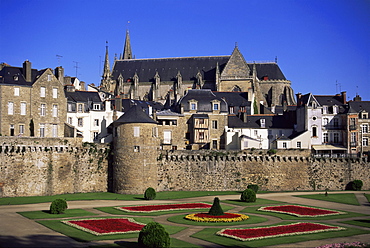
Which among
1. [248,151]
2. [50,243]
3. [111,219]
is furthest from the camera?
[248,151]

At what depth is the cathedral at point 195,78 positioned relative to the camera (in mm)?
100812

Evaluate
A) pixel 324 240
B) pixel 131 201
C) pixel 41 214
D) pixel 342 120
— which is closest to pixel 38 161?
pixel 131 201

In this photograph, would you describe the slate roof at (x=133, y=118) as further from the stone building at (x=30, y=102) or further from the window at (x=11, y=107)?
the window at (x=11, y=107)

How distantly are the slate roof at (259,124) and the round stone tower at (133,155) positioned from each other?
19997 mm

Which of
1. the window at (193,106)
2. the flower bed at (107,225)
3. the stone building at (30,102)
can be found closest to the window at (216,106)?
the window at (193,106)

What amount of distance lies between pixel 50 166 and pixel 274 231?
2828 centimetres

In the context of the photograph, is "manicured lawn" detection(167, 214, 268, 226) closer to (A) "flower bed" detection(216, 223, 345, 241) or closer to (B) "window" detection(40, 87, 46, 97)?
(A) "flower bed" detection(216, 223, 345, 241)

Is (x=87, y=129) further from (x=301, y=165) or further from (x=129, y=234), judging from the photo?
(x=129, y=234)

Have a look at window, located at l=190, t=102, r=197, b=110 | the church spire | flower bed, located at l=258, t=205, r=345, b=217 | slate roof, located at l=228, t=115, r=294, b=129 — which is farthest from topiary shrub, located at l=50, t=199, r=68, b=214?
the church spire

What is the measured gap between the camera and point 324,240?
33.0 m

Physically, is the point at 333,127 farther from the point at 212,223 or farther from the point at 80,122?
the point at 212,223

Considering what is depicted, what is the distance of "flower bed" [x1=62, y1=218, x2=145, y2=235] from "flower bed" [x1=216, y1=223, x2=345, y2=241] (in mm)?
5781

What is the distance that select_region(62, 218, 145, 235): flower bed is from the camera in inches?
1362

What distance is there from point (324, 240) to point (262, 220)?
310 inches
